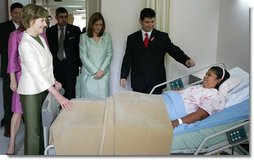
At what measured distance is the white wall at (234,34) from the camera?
2.11 metres

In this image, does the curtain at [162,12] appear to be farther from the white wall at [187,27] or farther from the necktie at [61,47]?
the necktie at [61,47]

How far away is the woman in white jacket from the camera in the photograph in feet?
5.29

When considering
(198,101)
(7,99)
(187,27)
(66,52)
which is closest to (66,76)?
(66,52)

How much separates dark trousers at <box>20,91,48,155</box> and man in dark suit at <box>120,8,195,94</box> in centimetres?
90

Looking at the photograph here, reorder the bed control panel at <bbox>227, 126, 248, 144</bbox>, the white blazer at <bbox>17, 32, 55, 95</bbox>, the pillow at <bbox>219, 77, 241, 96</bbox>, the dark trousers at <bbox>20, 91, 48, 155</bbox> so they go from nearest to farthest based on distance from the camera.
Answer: the bed control panel at <bbox>227, 126, 248, 144</bbox> < the white blazer at <bbox>17, 32, 55, 95</bbox> < the dark trousers at <bbox>20, 91, 48, 155</bbox> < the pillow at <bbox>219, 77, 241, 96</bbox>

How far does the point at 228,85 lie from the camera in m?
1.92

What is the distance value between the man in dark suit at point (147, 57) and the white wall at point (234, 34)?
0.30 m

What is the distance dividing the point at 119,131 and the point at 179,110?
1.66 feet

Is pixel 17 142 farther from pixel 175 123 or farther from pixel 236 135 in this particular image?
pixel 236 135

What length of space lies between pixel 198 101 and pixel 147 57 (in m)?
0.73

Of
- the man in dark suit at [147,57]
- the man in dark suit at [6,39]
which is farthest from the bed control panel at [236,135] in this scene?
the man in dark suit at [6,39]

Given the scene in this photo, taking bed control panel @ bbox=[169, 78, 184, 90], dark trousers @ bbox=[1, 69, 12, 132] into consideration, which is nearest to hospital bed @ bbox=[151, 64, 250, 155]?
bed control panel @ bbox=[169, 78, 184, 90]

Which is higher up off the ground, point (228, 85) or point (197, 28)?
point (197, 28)

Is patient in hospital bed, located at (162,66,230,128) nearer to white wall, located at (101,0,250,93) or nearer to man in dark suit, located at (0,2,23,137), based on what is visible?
white wall, located at (101,0,250,93)
